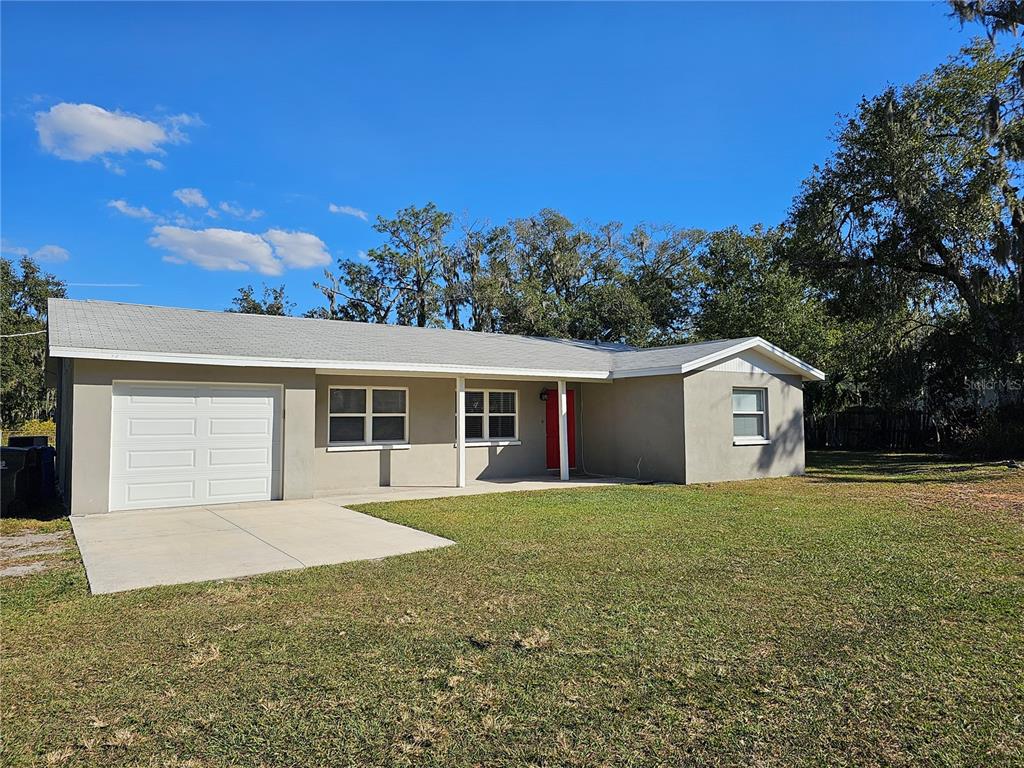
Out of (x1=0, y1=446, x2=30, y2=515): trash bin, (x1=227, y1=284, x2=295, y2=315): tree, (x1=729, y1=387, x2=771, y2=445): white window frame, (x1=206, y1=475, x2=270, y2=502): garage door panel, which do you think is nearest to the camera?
(x1=0, y1=446, x2=30, y2=515): trash bin

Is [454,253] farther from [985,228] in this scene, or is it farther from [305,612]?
[305,612]

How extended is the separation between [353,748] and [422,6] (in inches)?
514

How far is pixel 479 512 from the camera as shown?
32.7ft

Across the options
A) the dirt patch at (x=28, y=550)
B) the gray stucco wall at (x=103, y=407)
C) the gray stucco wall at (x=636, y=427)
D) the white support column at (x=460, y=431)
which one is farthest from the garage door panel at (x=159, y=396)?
the gray stucco wall at (x=636, y=427)

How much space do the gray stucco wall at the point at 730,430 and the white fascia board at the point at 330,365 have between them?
2226 millimetres

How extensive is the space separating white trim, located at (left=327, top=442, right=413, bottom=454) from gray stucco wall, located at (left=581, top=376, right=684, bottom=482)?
4903 mm

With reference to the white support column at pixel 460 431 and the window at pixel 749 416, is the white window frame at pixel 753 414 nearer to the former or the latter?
the window at pixel 749 416

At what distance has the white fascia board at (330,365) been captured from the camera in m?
9.67

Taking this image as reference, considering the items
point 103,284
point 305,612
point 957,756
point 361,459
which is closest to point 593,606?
point 305,612

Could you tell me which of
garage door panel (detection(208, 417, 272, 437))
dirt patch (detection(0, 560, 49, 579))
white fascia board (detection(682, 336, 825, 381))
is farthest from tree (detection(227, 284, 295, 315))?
dirt patch (detection(0, 560, 49, 579))

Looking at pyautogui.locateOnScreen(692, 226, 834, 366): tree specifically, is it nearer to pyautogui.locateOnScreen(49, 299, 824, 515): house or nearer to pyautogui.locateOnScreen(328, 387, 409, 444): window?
pyautogui.locateOnScreen(49, 299, 824, 515): house

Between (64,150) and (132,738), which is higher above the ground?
(64,150)

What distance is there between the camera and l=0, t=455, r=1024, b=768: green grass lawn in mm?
3021

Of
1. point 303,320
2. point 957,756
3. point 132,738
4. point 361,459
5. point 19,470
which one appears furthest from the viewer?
point 303,320
